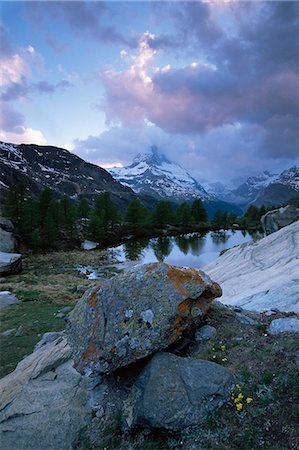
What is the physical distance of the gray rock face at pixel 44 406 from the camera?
7605 millimetres

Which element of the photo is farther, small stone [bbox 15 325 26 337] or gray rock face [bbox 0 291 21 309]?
gray rock face [bbox 0 291 21 309]

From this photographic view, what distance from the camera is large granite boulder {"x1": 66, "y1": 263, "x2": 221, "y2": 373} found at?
797 centimetres

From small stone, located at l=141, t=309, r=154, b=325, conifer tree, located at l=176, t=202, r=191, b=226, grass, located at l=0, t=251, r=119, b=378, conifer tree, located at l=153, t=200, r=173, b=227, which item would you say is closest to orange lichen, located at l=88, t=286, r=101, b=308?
small stone, located at l=141, t=309, r=154, b=325

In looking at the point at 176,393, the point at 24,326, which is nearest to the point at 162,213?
the point at 24,326

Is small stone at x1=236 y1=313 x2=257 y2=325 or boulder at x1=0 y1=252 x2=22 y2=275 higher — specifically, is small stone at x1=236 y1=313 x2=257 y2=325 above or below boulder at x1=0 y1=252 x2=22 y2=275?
above

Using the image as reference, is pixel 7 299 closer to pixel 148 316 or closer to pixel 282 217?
pixel 148 316

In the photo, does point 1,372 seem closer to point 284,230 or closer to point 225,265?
point 225,265

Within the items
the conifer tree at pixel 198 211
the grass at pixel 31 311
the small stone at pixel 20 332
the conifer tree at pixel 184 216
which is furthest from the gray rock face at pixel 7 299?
the conifer tree at pixel 198 211

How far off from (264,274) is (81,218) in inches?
3312

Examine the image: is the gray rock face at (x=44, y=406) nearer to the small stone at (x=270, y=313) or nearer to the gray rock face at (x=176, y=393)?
the gray rock face at (x=176, y=393)

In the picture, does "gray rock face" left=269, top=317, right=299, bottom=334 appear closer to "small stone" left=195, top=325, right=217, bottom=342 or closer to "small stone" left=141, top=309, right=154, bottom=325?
"small stone" left=195, top=325, right=217, bottom=342

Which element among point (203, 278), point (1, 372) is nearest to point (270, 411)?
point (203, 278)

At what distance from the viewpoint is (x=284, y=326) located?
9398 mm

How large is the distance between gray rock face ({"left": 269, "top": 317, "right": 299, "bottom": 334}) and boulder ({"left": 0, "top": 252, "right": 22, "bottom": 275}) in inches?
1479
